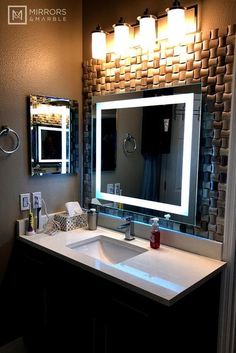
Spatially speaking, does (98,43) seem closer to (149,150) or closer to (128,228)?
(149,150)

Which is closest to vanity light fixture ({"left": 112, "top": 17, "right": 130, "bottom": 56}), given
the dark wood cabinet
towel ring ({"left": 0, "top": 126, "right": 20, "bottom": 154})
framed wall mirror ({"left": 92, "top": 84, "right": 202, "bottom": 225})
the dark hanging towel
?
framed wall mirror ({"left": 92, "top": 84, "right": 202, "bottom": 225})

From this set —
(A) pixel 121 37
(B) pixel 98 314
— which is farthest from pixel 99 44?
(B) pixel 98 314

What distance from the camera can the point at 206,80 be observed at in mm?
1438

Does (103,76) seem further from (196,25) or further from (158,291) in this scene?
(158,291)

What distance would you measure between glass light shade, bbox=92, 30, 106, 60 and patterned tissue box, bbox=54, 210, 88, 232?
3.51ft

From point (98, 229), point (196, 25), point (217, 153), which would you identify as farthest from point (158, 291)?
point (196, 25)

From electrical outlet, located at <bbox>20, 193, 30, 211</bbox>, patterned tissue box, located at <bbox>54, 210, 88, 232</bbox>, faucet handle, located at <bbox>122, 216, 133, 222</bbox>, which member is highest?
electrical outlet, located at <bbox>20, 193, 30, 211</bbox>

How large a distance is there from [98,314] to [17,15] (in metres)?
1.74

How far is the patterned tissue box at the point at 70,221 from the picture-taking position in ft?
6.35

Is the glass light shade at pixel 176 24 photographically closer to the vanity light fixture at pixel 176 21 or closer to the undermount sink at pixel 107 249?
the vanity light fixture at pixel 176 21

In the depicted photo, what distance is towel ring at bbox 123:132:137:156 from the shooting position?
1.83 metres

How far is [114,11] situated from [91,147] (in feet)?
2.96

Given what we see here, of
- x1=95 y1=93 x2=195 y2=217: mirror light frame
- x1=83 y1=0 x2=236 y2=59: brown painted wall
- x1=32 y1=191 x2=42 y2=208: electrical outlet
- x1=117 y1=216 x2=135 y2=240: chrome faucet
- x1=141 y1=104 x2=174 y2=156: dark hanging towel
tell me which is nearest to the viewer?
x1=83 y1=0 x2=236 y2=59: brown painted wall

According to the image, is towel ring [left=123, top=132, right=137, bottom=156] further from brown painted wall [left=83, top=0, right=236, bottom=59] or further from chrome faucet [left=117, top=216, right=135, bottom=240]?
brown painted wall [left=83, top=0, right=236, bottom=59]
